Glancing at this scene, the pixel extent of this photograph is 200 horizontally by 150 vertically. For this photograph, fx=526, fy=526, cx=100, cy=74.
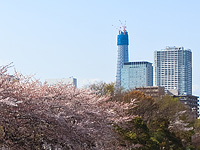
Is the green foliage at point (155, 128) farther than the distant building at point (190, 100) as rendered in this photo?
No

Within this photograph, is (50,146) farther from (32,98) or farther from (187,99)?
(187,99)

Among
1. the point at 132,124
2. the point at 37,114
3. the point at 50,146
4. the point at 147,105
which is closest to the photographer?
the point at 37,114

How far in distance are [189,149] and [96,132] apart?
27.5 meters

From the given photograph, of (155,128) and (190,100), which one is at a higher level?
(190,100)

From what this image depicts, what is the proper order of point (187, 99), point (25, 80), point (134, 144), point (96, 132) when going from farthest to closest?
point (187, 99)
point (134, 144)
point (25, 80)
point (96, 132)

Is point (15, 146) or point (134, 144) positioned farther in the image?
point (134, 144)

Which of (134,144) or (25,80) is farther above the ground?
(25,80)

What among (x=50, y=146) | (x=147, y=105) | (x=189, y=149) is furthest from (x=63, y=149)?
(x=147, y=105)

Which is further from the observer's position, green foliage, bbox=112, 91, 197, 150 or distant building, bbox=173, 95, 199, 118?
distant building, bbox=173, 95, 199, 118

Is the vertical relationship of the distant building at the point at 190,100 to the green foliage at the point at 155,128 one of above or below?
above

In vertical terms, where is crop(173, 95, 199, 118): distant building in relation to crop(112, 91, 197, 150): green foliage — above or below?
above

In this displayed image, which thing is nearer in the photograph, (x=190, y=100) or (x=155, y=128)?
(x=155, y=128)

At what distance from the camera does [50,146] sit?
1437 cm

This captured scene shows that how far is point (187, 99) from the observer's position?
185 metres
